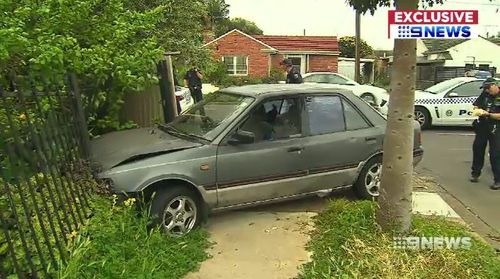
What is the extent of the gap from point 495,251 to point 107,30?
4457mm

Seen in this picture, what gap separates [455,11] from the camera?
3664 mm

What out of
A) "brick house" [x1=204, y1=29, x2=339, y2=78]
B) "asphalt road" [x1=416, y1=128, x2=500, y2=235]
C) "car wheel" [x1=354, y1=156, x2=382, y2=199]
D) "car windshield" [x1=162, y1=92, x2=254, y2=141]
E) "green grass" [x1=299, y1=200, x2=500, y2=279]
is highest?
"brick house" [x1=204, y1=29, x2=339, y2=78]

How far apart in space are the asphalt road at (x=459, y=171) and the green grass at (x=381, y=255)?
1332 millimetres

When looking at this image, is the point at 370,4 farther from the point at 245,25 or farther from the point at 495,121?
the point at 245,25

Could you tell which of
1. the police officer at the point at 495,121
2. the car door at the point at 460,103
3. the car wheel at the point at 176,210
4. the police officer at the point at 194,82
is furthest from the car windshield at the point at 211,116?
the car door at the point at 460,103

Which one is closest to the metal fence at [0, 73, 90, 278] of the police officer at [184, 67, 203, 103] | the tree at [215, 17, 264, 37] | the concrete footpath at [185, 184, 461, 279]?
the concrete footpath at [185, 184, 461, 279]

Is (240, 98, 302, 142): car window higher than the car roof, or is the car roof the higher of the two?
the car roof

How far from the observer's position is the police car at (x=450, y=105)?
11.5 m

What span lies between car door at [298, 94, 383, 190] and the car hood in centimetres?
132

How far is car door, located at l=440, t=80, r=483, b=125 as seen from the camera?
11.4 m

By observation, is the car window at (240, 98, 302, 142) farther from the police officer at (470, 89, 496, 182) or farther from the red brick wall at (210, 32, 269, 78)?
the red brick wall at (210, 32, 269, 78)

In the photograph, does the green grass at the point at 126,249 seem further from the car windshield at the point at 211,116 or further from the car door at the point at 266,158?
the car windshield at the point at 211,116

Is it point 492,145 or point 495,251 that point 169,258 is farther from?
point 492,145

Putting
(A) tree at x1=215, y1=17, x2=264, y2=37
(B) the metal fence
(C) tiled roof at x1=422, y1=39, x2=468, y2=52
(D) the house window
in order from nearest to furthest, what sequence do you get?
1. (B) the metal fence
2. (C) tiled roof at x1=422, y1=39, x2=468, y2=52
3. (D) the house window
4. (A) tree at x1=215, y1=17, x2=264, y2=37
